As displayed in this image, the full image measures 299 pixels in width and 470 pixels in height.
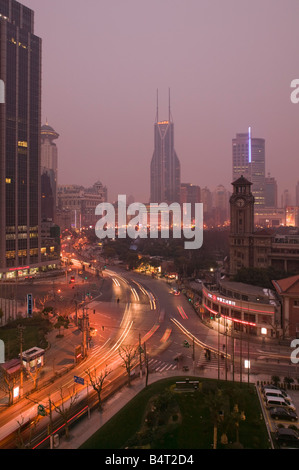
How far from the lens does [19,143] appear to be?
77125 millimetres

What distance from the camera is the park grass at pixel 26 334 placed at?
32.2m

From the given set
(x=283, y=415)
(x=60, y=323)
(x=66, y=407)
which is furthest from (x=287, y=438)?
(x=60, y=323)

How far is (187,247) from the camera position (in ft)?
355

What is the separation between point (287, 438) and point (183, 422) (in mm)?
6393

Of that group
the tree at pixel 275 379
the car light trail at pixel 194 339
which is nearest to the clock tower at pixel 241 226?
the car light trail at pixel 194 339

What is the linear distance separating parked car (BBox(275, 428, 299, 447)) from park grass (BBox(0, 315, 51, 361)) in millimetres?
23948

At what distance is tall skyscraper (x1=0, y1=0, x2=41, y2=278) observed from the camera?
7444cm

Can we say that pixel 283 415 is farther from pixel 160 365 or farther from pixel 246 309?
pixel 246 309

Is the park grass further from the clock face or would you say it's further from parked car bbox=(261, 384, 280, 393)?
the clock face

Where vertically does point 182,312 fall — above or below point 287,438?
above

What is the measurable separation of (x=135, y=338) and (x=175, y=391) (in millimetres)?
12664

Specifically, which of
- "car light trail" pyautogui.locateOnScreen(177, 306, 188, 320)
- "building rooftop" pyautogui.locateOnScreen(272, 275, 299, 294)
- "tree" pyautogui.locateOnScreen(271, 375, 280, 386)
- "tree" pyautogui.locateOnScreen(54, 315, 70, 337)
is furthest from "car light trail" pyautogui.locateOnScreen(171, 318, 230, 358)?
"tree" pyautogui.locateOnScreen(54, 315, 70, 337)

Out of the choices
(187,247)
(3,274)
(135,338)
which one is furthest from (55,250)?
(135,338)

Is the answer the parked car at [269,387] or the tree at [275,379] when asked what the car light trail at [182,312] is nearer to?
the tree at [275,379]
